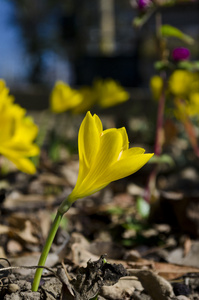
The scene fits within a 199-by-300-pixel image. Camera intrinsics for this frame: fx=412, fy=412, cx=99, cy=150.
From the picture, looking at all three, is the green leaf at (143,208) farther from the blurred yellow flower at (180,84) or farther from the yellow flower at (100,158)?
the yellow flower at (100,158)

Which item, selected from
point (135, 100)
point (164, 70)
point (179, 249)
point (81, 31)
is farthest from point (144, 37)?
point (179, 249)

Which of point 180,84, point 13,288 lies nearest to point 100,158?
point 13,288

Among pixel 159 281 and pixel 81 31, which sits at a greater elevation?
pixel 81 31

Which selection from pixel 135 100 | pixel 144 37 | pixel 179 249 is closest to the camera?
pixel 179 249

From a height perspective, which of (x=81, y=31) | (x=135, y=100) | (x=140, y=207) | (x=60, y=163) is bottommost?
(x=140, y=207)

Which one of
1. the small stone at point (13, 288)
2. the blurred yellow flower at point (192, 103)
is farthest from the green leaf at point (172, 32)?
the small stone at point (13, 288)

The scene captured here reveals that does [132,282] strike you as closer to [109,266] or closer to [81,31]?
[109,266]

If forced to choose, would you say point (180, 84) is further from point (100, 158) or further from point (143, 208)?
point (100, 158)
